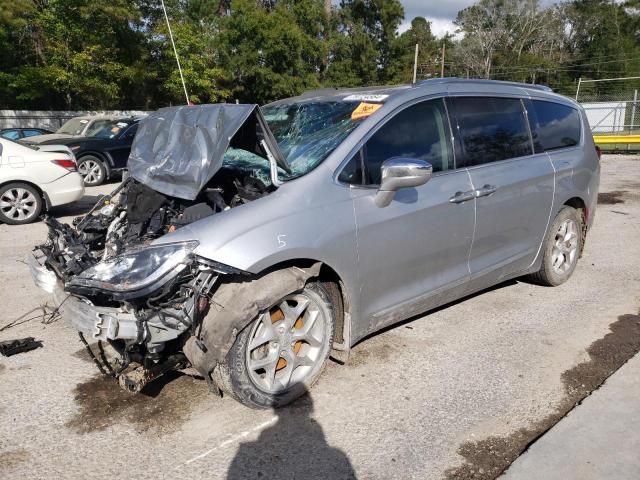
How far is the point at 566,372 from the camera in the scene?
3525 mm

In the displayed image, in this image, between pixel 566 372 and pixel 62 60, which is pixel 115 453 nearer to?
pixel 566 372

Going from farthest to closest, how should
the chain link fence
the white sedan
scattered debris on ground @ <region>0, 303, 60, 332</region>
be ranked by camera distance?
the chain link fence
the white sedan
scattered debris on ground @ <region>0, 303, 60, 332</region>

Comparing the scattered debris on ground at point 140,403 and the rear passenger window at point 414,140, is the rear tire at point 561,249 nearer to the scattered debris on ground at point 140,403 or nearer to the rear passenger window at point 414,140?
the rear passenger window at point 414,140

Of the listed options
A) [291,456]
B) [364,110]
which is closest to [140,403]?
[291,456]

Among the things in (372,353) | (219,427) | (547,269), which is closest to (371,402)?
(372,353)

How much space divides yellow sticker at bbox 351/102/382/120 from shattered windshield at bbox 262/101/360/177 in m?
0.02

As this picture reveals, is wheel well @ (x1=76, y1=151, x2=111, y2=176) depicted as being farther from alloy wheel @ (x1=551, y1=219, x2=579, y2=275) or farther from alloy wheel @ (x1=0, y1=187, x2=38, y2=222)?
alloy wheel @ (x1=551, y1=219, x2=579, y2=275)

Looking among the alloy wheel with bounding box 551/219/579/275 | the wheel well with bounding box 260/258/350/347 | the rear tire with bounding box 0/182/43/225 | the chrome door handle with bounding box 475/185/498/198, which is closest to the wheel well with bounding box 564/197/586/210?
the alloy wheel with bounding box 551/219/579/275

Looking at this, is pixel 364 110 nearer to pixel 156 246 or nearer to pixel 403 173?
pixel 403 173

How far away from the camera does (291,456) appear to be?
8.96 feet

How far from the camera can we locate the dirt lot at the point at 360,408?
269cm

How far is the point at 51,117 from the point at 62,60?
2.72 metres

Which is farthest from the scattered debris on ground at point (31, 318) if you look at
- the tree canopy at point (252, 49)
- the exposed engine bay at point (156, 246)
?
the tree canopy at point (252, 49)

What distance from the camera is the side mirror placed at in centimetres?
313
